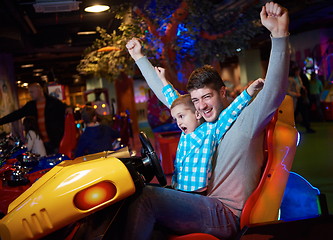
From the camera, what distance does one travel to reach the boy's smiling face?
1.96 m

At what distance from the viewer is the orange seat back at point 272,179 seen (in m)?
1.73

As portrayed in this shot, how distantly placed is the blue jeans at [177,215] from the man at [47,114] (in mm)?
3434

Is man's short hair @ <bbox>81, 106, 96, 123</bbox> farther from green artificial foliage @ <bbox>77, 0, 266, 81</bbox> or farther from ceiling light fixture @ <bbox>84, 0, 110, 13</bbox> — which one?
ceiling light fixture @ <bbox>84, 0, 110, 13</bbox>

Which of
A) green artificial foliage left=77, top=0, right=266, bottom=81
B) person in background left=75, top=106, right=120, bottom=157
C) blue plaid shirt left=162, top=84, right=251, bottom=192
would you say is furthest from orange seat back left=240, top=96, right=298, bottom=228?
green artificial foliage left=77, top=0, right=266, bottom=81

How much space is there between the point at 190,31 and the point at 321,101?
7.31 m

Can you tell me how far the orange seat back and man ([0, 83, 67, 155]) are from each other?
3.52m

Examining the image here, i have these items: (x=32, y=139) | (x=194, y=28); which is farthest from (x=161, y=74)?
(x=194, y=28)

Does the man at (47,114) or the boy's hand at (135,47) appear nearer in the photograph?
the boy's hand at (135,47)

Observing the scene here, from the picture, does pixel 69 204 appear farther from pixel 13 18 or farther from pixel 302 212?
pixel 13 18

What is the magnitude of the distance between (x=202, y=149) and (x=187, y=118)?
218 mm

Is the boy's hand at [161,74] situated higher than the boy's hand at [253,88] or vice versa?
the boy's hand at [161,74]

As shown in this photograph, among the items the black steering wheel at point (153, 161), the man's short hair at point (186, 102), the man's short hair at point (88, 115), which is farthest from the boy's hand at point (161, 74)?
the man's short hair at point (88, 115)

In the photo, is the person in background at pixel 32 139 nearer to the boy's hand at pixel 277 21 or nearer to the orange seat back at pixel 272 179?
the orange seat back at pixel 272 179

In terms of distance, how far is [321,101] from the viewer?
1101cm
